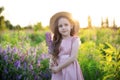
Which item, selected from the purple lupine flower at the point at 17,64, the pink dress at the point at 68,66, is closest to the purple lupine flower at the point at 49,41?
the pink dress at the point at 68,66

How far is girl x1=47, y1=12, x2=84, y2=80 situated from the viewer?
500 centimetres

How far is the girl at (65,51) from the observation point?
16.4ft

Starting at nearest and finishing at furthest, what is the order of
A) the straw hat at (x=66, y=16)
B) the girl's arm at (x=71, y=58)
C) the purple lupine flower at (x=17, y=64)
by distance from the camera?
the girl's arm at (x=71, y=58) < the straw hat at (x=66, y=16) < the purple lupine flower at (x=17, y=64)

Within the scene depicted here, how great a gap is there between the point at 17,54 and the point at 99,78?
151 centimetres

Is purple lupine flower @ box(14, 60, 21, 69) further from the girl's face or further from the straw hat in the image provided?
the girl's face

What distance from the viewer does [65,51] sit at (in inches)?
199

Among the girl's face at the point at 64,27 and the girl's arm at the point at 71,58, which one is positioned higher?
the girl's face at the point at 64,27

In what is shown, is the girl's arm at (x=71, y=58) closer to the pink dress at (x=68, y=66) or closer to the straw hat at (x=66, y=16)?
the pink dress at (x=68, y=66)

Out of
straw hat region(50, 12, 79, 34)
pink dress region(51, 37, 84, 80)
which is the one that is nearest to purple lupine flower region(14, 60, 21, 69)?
straw hat region(50, 12, 79, 34)

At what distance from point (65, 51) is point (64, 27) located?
1.04 ft

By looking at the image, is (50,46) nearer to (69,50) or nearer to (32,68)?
(69,50)

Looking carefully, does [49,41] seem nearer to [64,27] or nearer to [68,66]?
[64,27]

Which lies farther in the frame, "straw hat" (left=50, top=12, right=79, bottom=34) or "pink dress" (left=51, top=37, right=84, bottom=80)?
"straw hat" (left=50, top=12, right=79, bottom=34)

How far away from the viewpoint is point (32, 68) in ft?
21.2
